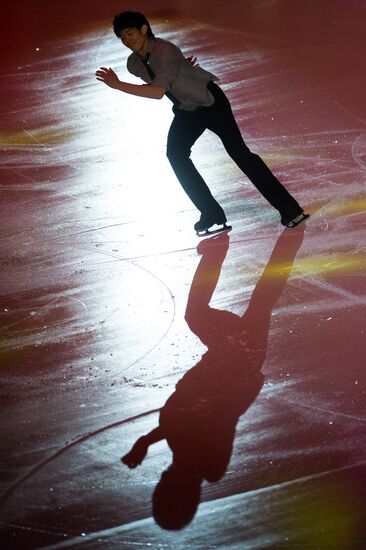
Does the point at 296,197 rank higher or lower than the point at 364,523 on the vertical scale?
lower

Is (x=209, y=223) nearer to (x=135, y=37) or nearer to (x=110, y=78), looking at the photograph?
(x=110, y=78)

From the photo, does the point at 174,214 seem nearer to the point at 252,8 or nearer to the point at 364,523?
the point at 364,523

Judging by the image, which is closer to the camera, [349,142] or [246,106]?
[349,142]

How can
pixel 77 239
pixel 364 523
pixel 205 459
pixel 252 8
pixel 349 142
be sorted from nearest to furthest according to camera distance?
pixel 364 523
pixel 205 459
pixel 77 239
pixel 349 142
pixel 252 8

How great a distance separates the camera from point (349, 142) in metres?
8.23

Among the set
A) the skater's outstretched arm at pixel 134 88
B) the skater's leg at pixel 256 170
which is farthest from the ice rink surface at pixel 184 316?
the skater's outstretched arm at pixel 134 88

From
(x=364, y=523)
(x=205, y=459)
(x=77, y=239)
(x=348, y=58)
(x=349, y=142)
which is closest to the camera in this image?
(x=364, y=523)

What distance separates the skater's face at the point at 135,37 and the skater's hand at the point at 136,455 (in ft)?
8.85

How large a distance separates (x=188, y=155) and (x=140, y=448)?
2785 millimetres

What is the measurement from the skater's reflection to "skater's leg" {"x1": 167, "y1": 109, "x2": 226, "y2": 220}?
0.59 m

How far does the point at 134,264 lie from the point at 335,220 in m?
1.43

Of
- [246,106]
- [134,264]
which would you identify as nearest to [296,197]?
[134,264]

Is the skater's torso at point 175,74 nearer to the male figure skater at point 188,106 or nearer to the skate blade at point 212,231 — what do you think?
the male figure skater at point 188,106

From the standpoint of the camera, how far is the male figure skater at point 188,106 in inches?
253
